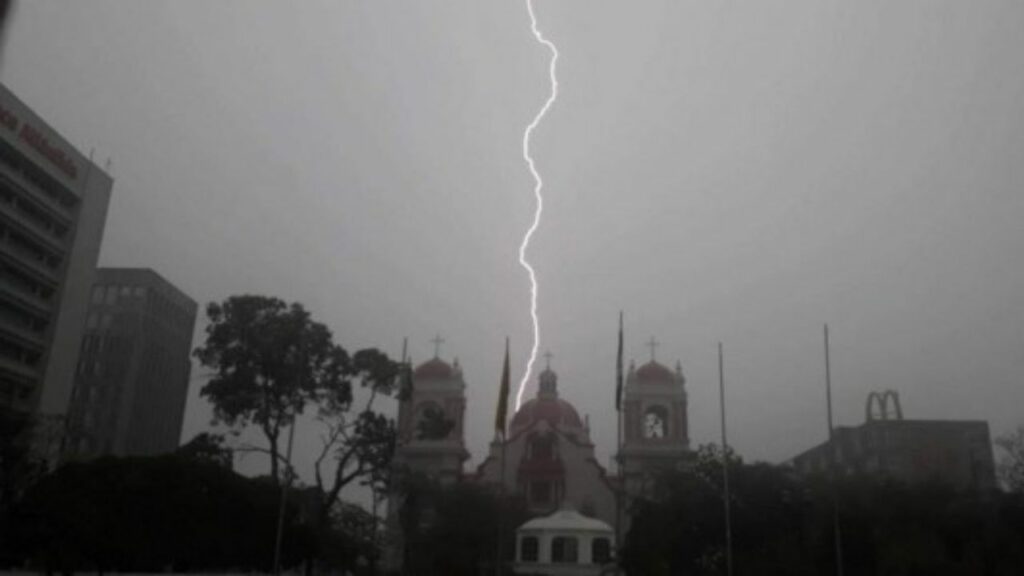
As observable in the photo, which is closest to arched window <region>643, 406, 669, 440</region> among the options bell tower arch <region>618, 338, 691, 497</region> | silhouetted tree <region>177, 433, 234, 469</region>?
bell tower arch <region>618, 338, 691, 497</region>

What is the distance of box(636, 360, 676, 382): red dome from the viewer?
65.3 meters

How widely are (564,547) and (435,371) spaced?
68.3 feet

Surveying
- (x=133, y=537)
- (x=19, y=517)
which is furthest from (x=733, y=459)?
(x=19, y=517)

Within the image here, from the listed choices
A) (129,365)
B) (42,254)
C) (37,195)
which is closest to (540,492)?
(42,254)

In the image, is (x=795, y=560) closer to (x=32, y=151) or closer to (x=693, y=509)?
(x=693, y=509)

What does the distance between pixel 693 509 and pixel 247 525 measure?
61.9 feet

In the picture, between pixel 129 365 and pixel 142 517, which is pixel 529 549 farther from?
pixel 129 365

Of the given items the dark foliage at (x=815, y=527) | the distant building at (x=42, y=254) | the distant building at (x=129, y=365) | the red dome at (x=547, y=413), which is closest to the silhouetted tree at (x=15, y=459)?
the distant building at (x=42, y=254)

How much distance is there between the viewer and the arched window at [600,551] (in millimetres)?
47434

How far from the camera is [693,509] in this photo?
3969 centimetres

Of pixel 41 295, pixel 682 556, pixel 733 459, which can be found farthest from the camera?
pixel 41 295

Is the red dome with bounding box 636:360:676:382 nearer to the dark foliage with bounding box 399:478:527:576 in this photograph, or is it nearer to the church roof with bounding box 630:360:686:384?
the church roof with bounding box 630:360:686:384

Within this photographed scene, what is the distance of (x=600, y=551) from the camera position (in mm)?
47938

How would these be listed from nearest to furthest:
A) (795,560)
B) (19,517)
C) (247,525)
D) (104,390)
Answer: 1. (19,517)
2. (247,525)
3. (795,560)
4. (104,390)
